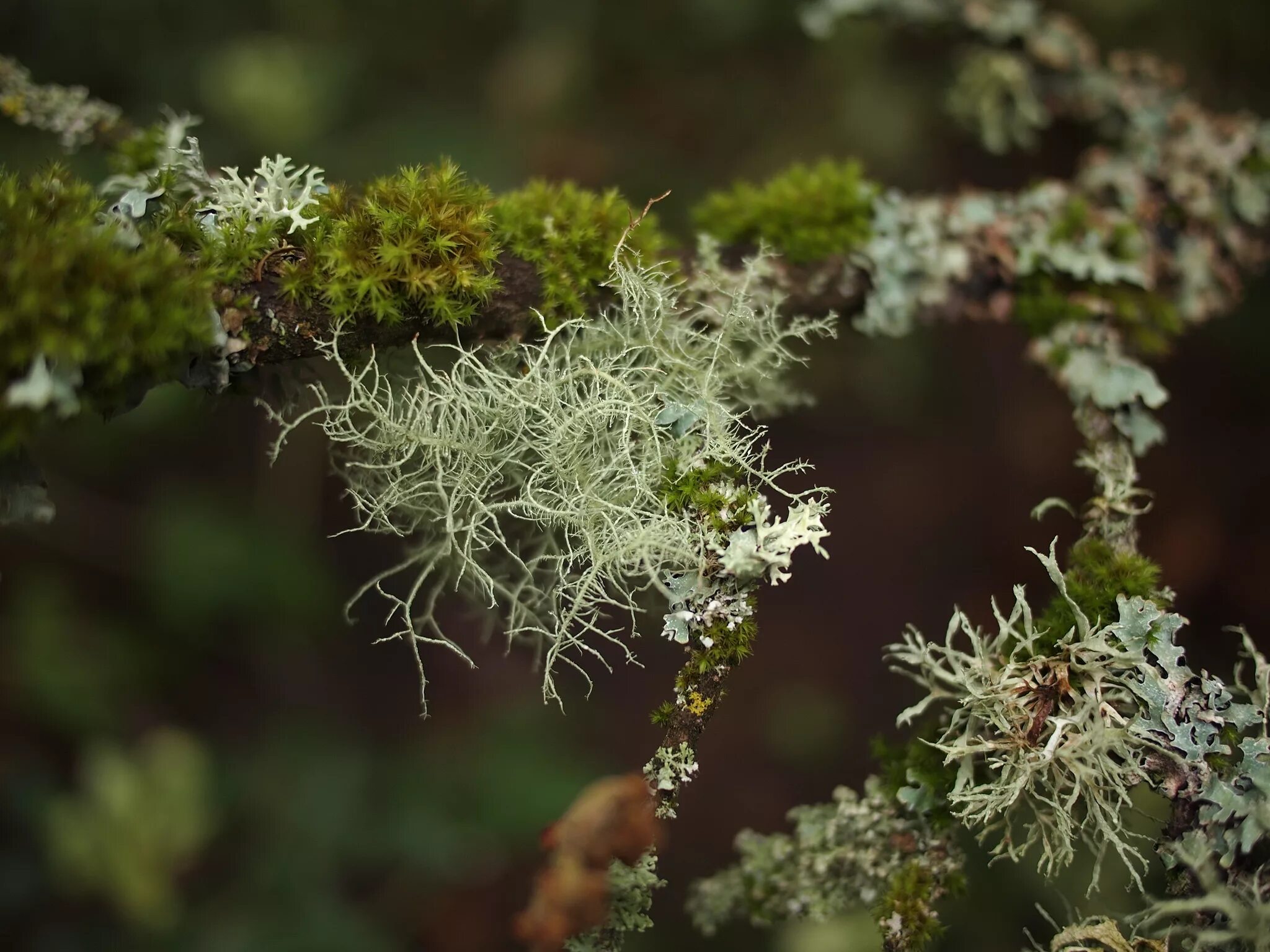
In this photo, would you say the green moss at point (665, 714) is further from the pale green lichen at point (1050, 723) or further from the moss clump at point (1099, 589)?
the moss clump at point (1099, 589)

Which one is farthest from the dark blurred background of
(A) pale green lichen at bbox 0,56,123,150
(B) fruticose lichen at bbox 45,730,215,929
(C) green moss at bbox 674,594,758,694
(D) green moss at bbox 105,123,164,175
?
(C) green moss at bbox 674,594,758,694

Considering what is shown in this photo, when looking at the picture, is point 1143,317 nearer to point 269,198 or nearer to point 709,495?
point 709,495

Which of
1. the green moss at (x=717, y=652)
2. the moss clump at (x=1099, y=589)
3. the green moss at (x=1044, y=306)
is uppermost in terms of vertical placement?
the green moss at (x=1044, y=306)

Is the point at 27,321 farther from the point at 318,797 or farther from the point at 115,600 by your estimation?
the point at 115,600

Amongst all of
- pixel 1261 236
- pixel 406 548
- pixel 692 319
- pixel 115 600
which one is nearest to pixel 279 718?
pixel 115 600

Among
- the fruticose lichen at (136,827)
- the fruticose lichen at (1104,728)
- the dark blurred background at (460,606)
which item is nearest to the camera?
the fruticose lichen at (1104,728)

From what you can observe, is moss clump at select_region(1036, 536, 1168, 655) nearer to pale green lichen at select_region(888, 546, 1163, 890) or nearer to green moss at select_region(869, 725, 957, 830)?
pale green lichen at select_region(888, 546, 1163, 890)

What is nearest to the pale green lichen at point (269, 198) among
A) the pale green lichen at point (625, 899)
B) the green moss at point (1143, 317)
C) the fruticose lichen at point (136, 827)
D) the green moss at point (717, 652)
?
the green moss at point (717, 652)
